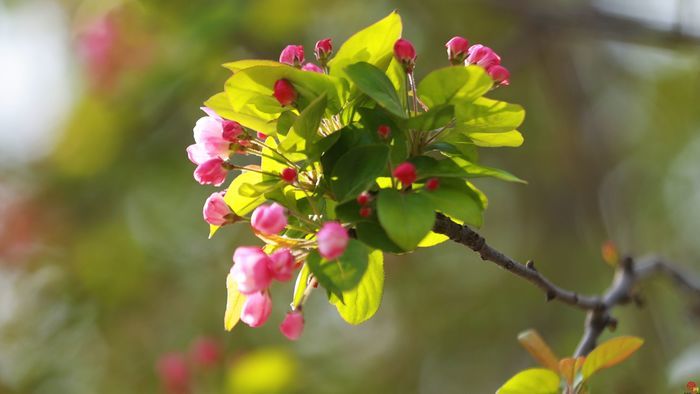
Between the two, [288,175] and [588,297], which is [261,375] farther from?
[288,175]

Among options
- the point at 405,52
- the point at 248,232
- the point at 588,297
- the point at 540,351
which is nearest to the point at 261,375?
the point at 248,232

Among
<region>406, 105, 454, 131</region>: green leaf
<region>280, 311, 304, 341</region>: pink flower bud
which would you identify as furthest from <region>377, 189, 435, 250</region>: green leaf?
<region>280, 311, 304, 341</region>: pink flower bud

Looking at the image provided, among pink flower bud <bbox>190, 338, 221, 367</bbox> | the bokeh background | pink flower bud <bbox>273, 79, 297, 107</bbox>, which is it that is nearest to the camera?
pink flower bud <bbox>273, 79, 297, 107</bbox>

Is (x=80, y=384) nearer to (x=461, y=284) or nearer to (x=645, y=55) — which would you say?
(x=461, y=284)

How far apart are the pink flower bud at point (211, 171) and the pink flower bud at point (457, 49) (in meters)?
0.39

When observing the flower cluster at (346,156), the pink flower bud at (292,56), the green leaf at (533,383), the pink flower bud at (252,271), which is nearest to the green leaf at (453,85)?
the flower cluster at (346,156)

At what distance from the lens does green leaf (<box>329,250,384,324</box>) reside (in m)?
1.32

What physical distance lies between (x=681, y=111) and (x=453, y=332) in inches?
73.3

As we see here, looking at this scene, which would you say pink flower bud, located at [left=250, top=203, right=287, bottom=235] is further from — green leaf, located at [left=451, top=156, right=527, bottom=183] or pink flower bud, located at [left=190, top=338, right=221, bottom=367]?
pink flower bud, located at [left=190, top=338, right=221, bottom=367]

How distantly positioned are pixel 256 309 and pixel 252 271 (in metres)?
0.09

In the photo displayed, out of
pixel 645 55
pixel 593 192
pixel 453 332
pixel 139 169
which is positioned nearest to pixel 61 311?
pixel 139 169

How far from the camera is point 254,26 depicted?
150 inches

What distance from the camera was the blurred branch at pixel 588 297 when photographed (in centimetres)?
127

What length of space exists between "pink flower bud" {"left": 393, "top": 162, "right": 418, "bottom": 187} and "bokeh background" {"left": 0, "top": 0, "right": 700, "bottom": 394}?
2.34m
